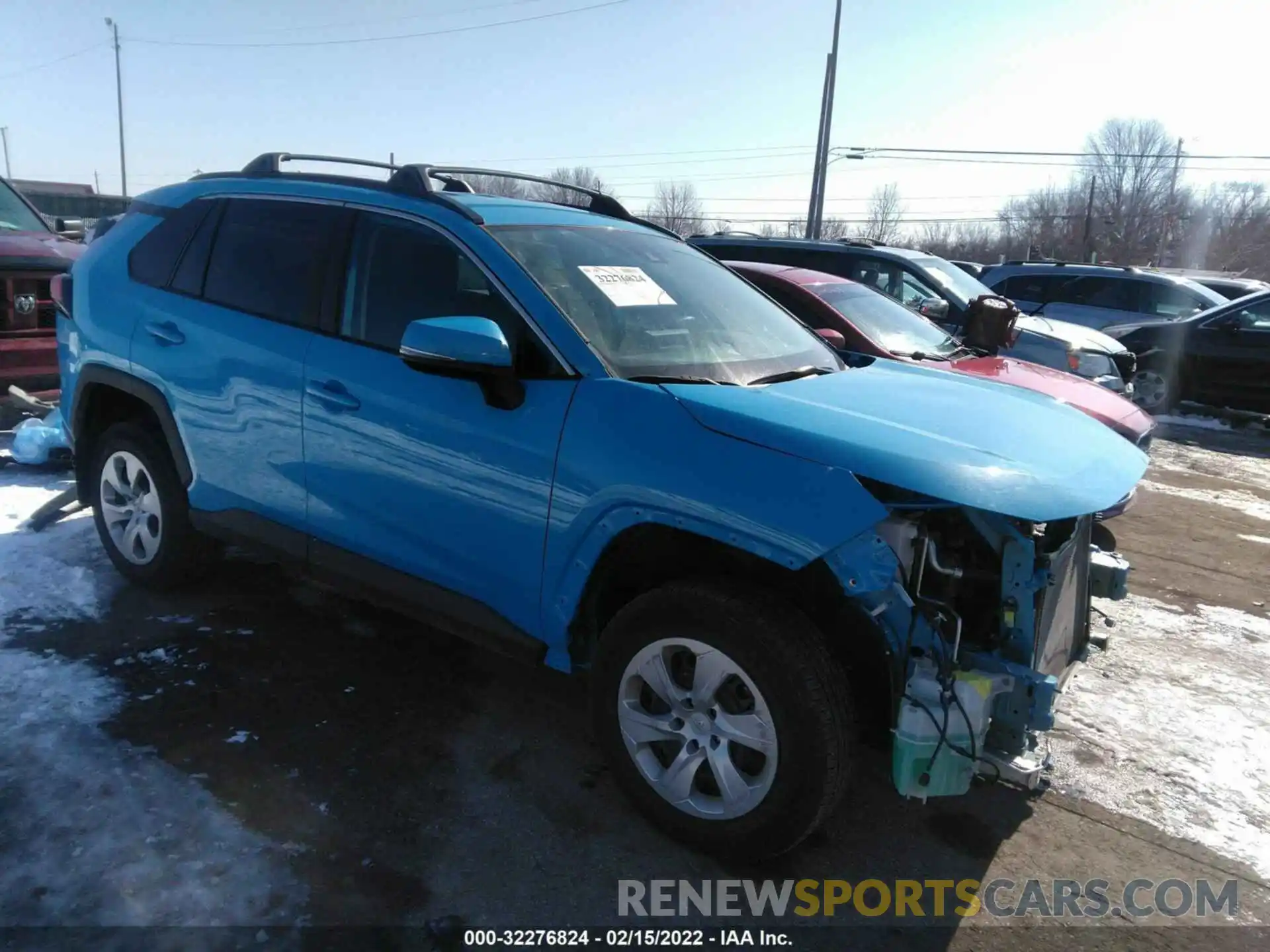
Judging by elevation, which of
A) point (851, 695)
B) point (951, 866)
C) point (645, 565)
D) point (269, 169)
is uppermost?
point (269, 169)

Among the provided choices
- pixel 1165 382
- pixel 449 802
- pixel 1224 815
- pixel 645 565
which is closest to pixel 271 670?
pixel 449 802

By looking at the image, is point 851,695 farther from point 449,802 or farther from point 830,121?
point 830,121

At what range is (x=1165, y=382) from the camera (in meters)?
11.4

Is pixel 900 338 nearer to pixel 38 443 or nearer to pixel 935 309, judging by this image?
pixel 935 309

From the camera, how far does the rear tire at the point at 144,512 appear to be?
4.14 metres

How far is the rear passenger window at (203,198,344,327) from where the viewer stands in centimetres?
360

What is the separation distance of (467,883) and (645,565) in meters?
1.05

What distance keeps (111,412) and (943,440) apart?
3879 millimetres

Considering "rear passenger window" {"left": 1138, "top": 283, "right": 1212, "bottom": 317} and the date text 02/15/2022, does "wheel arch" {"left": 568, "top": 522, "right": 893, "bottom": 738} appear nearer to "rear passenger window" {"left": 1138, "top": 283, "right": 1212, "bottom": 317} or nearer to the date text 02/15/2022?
the date text 02/15/2022

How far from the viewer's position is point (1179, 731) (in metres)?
3.70

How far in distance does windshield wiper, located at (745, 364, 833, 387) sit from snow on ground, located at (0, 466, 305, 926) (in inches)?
82.2

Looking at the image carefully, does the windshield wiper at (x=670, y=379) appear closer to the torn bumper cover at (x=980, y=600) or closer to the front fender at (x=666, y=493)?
the front fender at (x=666, y=493)

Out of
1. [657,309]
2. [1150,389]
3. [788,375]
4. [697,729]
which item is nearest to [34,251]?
[657,309]

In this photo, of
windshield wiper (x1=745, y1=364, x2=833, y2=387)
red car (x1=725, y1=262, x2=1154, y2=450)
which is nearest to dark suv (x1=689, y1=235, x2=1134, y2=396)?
red car (x1=725, y1=262, x2=1154, y2=450)
